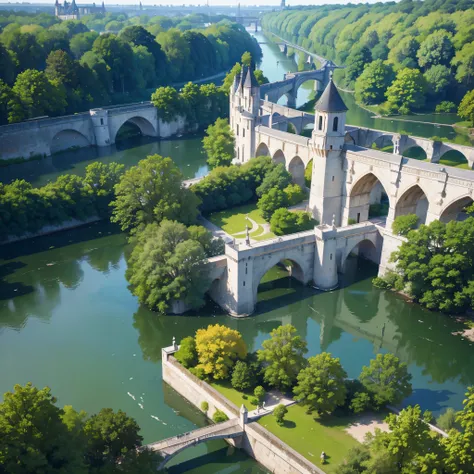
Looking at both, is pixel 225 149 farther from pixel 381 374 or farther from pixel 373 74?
pixel 373 74

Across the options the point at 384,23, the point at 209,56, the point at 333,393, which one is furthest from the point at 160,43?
the point at 333,393

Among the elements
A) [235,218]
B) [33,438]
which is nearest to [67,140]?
[235,218]

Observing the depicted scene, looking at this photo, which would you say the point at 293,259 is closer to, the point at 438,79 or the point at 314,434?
the point at 314,434

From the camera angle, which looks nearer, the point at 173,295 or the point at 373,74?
the point at 173,295

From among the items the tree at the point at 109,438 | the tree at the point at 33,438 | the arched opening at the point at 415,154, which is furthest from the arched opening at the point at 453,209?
the tree at the point at 33,438

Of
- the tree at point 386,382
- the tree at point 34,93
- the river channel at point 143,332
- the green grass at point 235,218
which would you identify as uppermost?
the tree at point 34,93

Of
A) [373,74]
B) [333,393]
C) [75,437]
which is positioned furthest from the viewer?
[373,74]

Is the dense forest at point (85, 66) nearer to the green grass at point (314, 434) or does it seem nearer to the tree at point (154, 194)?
the tree at point (154, 194)
